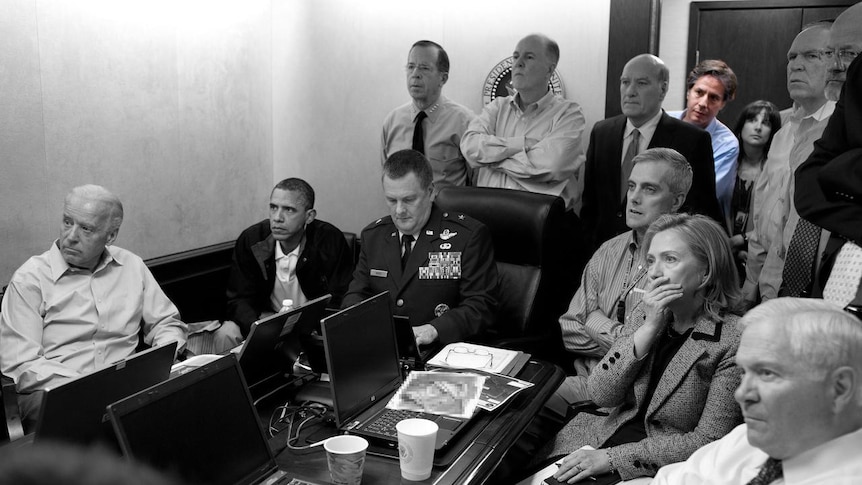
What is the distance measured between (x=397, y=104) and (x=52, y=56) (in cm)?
210

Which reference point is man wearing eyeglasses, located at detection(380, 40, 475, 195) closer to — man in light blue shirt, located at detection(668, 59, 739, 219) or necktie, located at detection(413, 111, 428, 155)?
necktie, located at detection(413, 111, 428, 155)

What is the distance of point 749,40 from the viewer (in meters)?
5.21

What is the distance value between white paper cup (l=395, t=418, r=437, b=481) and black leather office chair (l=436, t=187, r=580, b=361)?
1369 mm

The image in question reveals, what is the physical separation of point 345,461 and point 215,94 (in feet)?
10.7

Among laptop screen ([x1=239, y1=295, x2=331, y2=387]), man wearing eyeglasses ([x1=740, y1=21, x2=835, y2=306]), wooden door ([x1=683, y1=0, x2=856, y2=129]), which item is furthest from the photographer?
wooden door ([x1=683, y1=0, x2=856, y2=129])

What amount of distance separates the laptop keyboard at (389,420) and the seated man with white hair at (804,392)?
0.80 meters

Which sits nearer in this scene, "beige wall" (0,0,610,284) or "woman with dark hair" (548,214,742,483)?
"woman with dark hair" (548,214,742,483)

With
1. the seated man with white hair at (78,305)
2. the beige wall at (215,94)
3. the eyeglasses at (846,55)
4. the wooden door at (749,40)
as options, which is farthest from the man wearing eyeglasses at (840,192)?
the wooden door at (749,40)

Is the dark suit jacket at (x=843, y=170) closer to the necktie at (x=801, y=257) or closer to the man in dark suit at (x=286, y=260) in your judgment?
the necktie at (x=801, y=257)

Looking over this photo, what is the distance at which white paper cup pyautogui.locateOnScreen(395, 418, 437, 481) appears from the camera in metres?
1.63

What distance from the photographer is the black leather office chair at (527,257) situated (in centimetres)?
310

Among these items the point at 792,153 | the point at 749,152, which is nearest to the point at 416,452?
the point at 792,153

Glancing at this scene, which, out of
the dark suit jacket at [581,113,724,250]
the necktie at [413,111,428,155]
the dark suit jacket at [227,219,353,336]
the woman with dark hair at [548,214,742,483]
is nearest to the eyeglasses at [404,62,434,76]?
the necktie at [413,111,428,155]

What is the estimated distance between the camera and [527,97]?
3883 mm
